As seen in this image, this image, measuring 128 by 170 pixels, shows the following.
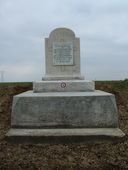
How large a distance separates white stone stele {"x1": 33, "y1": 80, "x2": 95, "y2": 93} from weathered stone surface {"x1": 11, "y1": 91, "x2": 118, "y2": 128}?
1.20 meters

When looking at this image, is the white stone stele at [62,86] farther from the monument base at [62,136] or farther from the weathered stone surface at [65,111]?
the monument base at [62,136]

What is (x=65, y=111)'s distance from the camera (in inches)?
293

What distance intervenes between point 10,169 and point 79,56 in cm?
464

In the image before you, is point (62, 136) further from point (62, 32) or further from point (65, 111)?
point (62, 32)

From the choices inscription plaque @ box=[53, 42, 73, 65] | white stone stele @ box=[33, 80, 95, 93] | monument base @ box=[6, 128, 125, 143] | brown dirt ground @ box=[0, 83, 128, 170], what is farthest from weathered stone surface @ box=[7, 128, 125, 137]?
inscription plaque @ box=[53, 42, 73, 65]

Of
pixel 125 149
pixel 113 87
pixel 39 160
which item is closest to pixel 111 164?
pixel 125 149

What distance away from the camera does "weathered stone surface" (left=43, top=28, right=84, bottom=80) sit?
30.7 ft

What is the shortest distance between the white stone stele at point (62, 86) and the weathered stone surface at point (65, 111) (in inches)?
47.3

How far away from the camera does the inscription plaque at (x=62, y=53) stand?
368 inches

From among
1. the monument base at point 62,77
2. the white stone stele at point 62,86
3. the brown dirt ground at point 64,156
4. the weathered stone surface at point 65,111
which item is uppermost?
the monument base at point 62,77

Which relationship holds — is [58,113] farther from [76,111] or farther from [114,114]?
[114,114]

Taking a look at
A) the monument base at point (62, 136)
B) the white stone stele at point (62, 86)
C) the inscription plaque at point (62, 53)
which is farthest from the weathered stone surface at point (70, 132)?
the inscription plaque at point (62, 53)

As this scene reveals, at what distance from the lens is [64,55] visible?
31.1ft

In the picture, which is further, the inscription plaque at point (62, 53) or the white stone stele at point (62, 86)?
the inscription plaque at point (62, 53)
